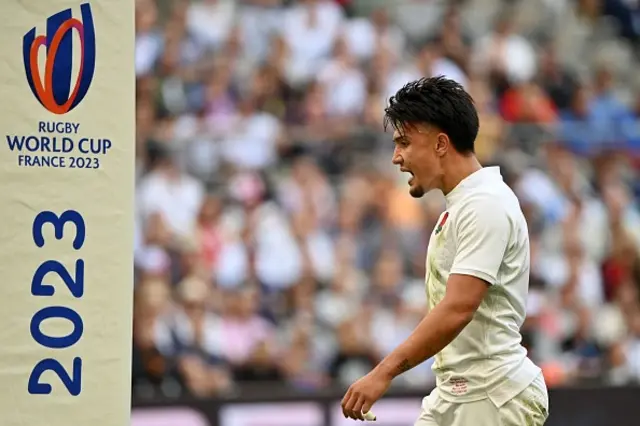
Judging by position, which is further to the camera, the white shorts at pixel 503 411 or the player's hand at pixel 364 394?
the white shorts at pixel 503 411

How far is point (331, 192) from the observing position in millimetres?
13078

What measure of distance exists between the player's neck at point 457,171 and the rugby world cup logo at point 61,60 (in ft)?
5.12

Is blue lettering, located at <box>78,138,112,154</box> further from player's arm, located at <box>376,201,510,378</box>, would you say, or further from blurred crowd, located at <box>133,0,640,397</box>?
blurred crowd, located at <box>133,0,640,397</box>

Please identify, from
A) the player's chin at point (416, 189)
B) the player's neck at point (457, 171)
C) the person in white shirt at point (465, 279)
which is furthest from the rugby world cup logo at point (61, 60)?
the player's neck at point (457, 171)

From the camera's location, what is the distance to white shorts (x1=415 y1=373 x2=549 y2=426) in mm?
5297

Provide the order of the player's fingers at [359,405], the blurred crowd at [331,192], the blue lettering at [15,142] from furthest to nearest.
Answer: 1. the blurred crowd at [331,192]
2. the blue lettering at [15,142]
3. the player's fingers at [359,405]

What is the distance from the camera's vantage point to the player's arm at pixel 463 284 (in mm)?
5078

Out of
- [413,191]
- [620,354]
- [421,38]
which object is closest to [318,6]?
[421,38]

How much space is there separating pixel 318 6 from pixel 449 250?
9856 mm

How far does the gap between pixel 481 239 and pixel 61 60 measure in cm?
185

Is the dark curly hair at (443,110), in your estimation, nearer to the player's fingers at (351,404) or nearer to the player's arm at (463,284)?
the player's arm at (463,284)

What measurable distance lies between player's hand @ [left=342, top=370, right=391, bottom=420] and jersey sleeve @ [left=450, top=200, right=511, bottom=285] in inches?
21.5

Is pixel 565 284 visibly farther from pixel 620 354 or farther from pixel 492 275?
pixel 492 275

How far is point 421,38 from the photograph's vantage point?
604 inches
